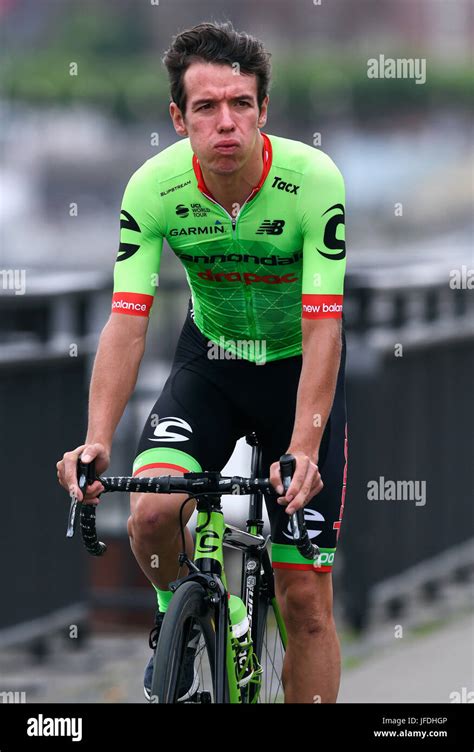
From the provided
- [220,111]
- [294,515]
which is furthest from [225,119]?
[294,515]

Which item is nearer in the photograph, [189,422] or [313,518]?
[189,422]

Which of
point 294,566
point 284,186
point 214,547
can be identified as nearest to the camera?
point 214,547

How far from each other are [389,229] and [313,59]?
439 inches

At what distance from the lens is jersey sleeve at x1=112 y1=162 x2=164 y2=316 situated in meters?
4.75

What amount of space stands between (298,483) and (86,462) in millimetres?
624

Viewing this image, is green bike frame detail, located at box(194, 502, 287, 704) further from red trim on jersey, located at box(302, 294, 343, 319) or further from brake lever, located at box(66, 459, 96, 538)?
red trim on jersey, located at box(302, 294, 343, 319)

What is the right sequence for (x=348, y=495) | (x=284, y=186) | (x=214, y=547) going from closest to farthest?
(x=214, y=547) → (x=284, y=186) → (x=348, y=495)

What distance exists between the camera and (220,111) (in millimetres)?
4422

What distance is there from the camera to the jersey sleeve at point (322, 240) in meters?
4.61

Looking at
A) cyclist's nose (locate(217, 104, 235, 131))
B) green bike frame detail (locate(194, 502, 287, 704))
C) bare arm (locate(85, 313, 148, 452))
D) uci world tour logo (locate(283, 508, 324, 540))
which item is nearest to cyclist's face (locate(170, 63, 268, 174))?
cyclist's nose (locate(217, 104, 235, 131))

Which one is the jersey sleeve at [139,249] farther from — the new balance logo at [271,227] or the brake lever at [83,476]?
the brake lever at [83,476]

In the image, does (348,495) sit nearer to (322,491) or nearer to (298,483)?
(322,491)
